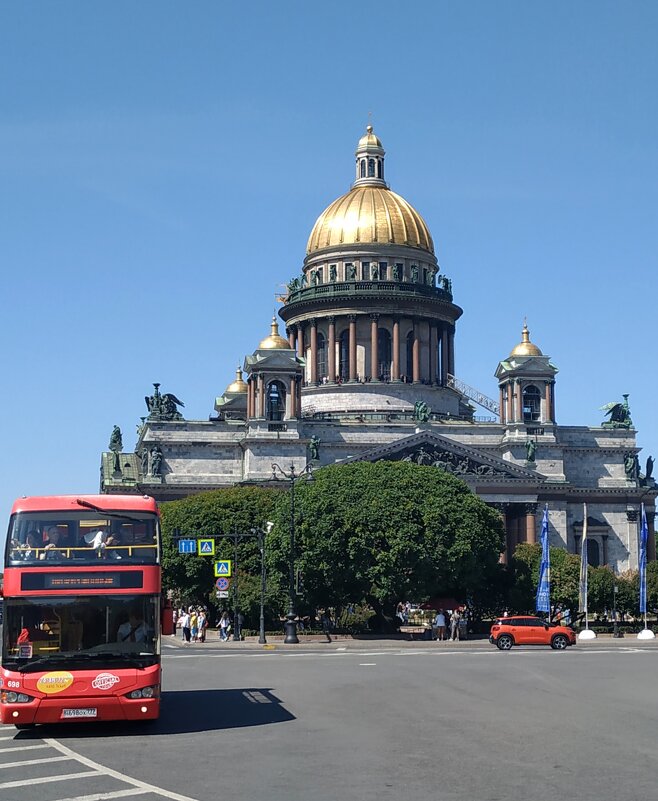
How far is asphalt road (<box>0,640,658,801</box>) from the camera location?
20.1 metres

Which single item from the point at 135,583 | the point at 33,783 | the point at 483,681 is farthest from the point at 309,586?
the point at 33,783

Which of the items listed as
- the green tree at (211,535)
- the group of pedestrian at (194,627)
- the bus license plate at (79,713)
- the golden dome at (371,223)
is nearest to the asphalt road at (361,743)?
the bus license plate at (79,713)

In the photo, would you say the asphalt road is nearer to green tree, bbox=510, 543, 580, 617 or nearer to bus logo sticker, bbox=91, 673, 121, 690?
bus logo sticker, bbox=91, 673, 121, 690

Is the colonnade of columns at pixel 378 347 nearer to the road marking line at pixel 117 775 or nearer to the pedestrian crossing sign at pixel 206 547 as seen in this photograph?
the pedestrian crossing sign at pixel 206 547

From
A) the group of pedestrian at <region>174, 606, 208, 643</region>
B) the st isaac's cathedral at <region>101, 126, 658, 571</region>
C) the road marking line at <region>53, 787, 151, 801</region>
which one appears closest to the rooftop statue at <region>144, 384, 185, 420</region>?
the st isaac's cathedral at <region>101, 126, 658, 571</region>

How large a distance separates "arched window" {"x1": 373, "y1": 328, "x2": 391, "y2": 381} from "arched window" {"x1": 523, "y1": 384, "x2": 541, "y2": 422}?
13441mm

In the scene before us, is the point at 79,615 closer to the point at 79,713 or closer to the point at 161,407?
the point at 79,713

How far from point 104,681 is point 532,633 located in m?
41.0

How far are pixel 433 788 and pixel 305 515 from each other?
6150 centimetres

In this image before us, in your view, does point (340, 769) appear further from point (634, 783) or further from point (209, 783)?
point (634, 783)

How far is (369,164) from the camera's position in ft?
462

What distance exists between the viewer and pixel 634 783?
20.4 metres

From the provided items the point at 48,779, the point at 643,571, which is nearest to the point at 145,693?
the point at 48,779

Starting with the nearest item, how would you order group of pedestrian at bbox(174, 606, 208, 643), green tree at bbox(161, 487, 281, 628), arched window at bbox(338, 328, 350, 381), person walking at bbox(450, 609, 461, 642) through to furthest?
group of pedestrian at bbox(174, 606, 208, 643) < person walking at bbox(450, 609, 461, 642) < green tree at bbox(161, 487, 281, 628) < arched window at bbox(338, 328, 350, 381)
